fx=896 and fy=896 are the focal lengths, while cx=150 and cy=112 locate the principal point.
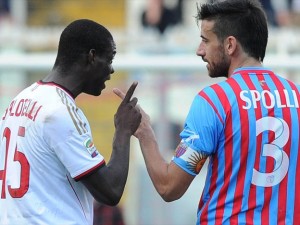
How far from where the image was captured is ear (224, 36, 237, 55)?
441 centimetres

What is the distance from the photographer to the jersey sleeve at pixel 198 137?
4.25 m

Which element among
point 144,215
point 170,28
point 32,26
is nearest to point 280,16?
point 170,28

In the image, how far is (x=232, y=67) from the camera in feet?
14.7

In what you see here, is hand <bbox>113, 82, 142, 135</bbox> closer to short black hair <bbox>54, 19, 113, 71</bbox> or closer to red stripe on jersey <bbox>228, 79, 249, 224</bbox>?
short black hair <bbox>54, 19, 113, 71</bbox>

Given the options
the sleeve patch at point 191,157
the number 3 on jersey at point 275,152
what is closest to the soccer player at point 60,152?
the sleeve patch at point 191,157

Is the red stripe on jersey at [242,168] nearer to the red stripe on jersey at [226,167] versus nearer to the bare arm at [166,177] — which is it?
the red stripe on jersey at [226,167]

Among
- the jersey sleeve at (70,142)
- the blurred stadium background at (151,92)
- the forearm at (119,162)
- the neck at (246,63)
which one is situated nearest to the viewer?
the jersey sleeve at (70,142)

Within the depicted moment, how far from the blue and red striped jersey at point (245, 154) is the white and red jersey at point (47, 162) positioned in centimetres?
49

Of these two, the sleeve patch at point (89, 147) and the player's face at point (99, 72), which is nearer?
the sleeve patch at point (89, 147)

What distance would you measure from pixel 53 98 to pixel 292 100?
3.83ft

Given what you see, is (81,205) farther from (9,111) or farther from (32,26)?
(32,26)

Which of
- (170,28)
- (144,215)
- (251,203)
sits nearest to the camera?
(251,203)

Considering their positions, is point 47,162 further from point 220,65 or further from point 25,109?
point 220,65

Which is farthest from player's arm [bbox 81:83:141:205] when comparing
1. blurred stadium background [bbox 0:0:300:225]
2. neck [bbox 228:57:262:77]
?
blurred stadium background [bbox 0:0:300:225]
